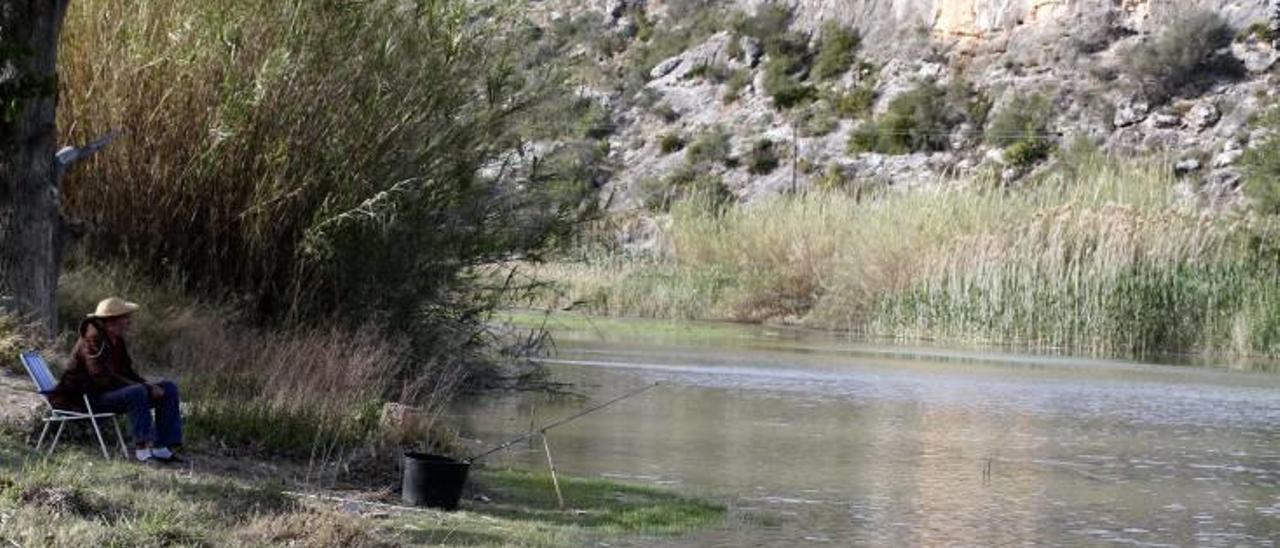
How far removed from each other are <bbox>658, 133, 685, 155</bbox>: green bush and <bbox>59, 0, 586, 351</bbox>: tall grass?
48.5 metres

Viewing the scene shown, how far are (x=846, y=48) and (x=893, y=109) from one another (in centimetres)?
672

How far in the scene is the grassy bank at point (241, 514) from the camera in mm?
9969

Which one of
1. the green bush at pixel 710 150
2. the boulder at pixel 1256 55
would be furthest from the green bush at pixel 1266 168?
the green bush at pixel 710 150

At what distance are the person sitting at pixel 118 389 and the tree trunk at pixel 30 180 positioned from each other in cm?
305

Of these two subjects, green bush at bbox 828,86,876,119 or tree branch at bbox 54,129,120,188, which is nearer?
tree branch at bbox 54,129,120,188

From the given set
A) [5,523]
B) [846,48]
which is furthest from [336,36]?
[846,48]

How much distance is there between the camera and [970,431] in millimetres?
21469

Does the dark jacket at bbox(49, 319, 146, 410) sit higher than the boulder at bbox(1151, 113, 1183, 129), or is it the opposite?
the boulder at bbox(1151, 113, 1183, 129)

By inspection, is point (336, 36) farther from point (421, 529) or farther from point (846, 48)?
point (846, 48)

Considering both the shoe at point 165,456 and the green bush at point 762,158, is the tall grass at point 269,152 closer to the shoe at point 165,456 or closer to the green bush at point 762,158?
the shoe at point 165,456

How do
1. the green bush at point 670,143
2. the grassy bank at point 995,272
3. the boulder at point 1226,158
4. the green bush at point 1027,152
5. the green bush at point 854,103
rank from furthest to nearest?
the green bush at point 670,143 → the green bush at point 854,103 → the green bush at point 1027,152 → the boulder at point 1226,158 → the grassy bank at point 995,272

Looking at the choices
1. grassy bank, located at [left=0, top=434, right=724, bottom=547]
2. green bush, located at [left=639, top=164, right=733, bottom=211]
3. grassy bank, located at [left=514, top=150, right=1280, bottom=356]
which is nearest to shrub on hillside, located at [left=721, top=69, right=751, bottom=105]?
green bush, located at [left=639, top=164, right=733, bottom=211]

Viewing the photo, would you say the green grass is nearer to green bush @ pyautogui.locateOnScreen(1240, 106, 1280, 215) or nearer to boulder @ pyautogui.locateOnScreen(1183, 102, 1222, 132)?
green bush @ pyautogui.locateOnScreen(1240, 106, 1280, 215)

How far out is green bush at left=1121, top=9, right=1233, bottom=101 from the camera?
6419cm
